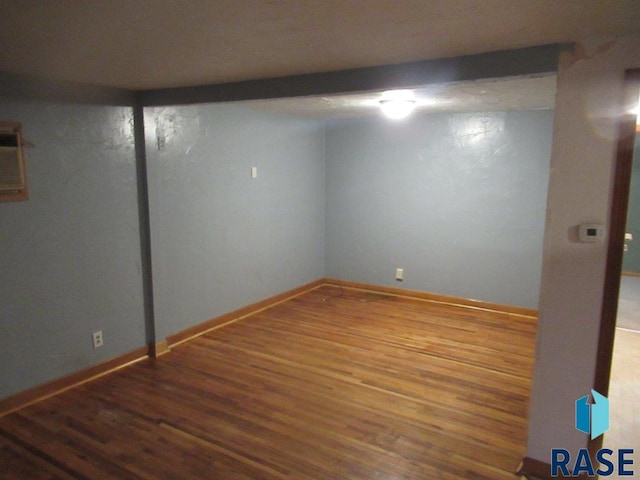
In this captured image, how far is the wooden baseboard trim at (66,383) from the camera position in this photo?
2838mm

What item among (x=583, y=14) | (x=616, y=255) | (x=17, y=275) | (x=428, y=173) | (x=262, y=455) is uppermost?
(x=583, y=14)

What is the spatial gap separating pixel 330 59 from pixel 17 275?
2.30 m

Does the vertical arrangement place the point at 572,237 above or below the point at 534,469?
above

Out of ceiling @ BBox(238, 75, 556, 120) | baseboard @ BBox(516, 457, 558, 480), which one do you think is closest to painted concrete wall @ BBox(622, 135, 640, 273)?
ceiling @ BBox(238, 75, 556, 120)

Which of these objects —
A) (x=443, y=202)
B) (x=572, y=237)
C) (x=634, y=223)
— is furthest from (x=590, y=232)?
(x=634, y=223)

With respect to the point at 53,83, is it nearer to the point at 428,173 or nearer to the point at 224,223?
the point at 224,223

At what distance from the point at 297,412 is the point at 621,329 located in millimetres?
3512

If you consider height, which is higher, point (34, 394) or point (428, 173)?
point (428, 173)

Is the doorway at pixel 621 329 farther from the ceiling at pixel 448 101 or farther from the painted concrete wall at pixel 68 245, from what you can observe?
the painted concrete wall at pixel 68 245

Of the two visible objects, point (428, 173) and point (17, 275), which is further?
point (428, 173)

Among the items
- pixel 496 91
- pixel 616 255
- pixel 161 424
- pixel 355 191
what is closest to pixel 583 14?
pixel 616 255

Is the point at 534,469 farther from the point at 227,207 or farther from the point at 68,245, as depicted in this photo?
the point at 227,207

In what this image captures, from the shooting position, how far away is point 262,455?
2381mm

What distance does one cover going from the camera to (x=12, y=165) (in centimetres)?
272
